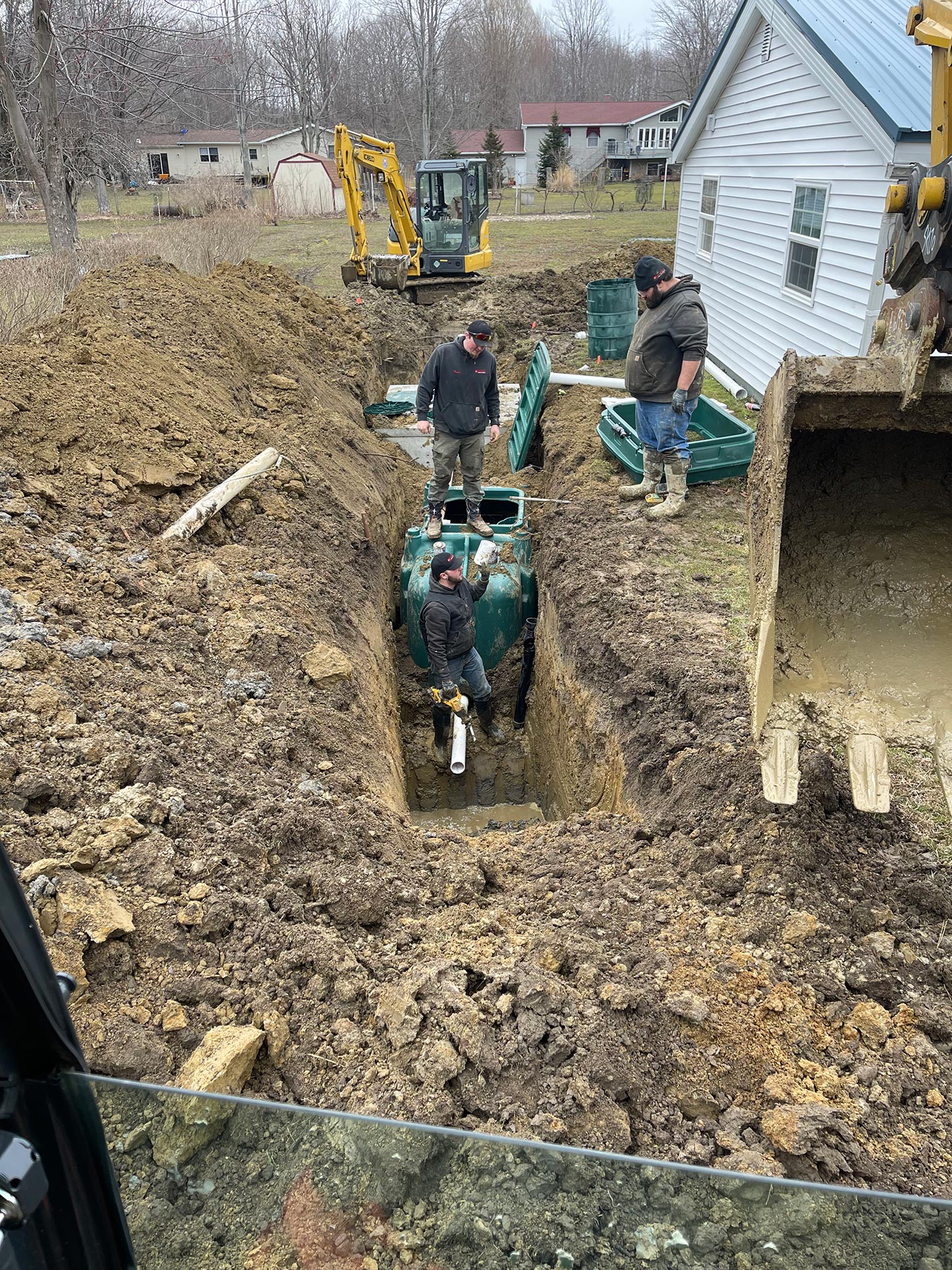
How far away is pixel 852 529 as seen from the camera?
4.40 metres

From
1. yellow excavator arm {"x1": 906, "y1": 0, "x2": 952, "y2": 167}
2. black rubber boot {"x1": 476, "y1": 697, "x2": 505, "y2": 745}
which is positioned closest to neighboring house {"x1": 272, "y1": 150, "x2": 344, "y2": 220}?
black rubber boot {"x1": 476, "y1": 697, "x2": 505, "y2": 745}

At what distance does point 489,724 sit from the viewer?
833 centimetres

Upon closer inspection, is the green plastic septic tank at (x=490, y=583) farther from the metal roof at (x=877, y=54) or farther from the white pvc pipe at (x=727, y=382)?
the metal roof at (x=877, y=54)

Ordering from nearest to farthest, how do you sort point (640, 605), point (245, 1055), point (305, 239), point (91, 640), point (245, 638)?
point (245, 1055)
point (91, 640)
point (245, 638)
point (640, 605)
point (305, 239)

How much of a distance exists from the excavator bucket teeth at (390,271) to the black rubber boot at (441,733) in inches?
454

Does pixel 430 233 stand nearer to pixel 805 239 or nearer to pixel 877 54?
pixel 805 239

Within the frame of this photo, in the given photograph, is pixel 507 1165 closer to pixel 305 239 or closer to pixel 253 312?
pixel 253 312

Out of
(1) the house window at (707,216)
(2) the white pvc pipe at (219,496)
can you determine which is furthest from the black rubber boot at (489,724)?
(1) the house window at (707,216)

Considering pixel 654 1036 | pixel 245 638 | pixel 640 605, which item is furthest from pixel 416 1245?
pixel 640 605

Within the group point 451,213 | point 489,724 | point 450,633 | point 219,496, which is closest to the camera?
point 219,496

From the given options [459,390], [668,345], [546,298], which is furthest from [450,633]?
[546,298]

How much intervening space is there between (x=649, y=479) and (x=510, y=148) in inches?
2094

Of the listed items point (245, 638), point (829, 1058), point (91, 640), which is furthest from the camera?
point (245, 638)

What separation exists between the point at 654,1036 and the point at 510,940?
2.30 ft
